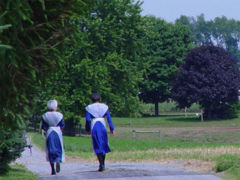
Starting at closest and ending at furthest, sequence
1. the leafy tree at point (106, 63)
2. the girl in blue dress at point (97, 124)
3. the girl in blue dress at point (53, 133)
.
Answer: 1. the girl in blue dress at point (97, 124)
2. the girl in blue dress at point (53, 133)
3. the leafy tree at point (106, 63)

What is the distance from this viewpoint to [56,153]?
552 inches

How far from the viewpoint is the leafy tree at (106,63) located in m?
45.1

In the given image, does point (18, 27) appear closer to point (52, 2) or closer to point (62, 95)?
point (52, 2)

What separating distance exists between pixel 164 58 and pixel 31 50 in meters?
79.1

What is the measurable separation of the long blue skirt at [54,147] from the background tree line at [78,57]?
72 cm

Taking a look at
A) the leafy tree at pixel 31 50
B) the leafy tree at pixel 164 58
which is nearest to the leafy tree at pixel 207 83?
the leafy tree at pixel 164 58

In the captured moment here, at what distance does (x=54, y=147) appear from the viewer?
1412 centimetres

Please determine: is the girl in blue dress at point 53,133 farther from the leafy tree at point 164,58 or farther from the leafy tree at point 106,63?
the leafy tree at point 164,58

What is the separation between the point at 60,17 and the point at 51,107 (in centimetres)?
484

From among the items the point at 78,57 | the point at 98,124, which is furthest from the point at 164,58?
the point at 98,124

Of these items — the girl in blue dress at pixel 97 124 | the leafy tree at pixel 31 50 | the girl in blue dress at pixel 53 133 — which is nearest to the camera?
the leafy tree at pixel 31 50

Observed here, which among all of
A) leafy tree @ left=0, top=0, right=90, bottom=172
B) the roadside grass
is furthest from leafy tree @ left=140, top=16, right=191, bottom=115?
leafy tree @ left=0, top=0, right=90, bottom=172

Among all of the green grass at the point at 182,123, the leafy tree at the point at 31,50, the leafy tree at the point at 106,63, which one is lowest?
the green grass at the point at 182,123

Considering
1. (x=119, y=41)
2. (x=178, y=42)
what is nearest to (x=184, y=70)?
(x=178, y=42)
